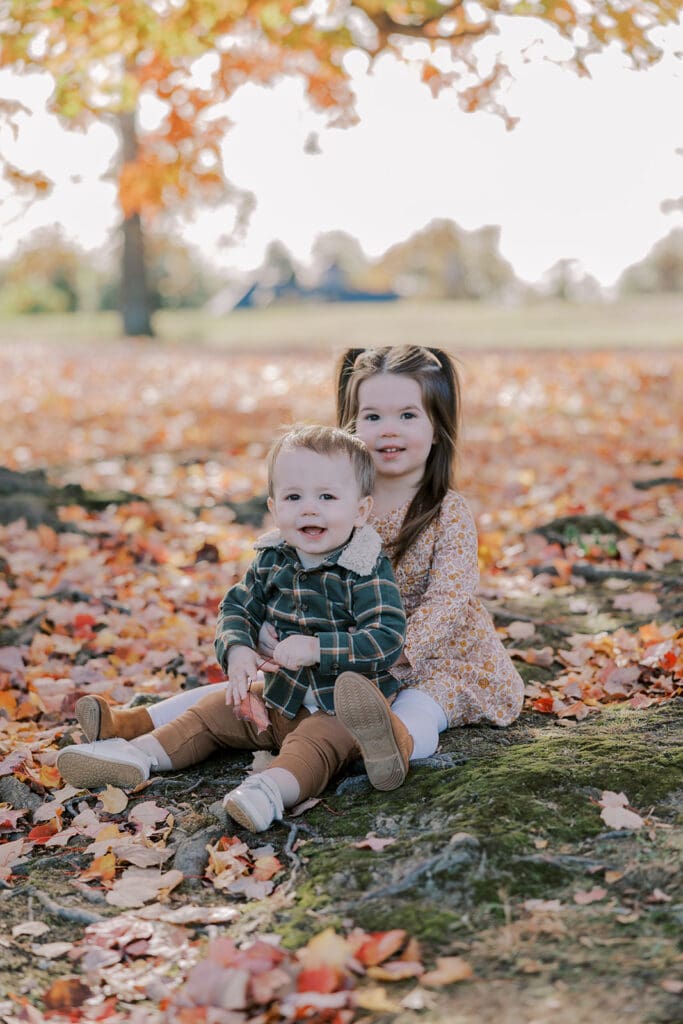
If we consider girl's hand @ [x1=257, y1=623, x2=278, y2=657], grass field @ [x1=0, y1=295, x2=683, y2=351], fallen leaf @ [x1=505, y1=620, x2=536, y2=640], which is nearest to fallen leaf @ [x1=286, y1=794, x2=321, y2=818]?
girl's hand @ [x1=257, y1=623, x2=278, y2=657]

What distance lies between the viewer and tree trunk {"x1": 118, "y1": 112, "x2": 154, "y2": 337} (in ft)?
80.2

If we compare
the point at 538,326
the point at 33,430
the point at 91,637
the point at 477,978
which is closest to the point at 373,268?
the point at 538,326

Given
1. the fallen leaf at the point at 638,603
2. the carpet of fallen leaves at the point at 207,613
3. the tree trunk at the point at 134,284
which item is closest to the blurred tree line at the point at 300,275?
the tree trunk at the point at 134,284

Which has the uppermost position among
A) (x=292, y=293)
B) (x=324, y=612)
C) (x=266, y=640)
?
(x=292, y=293)

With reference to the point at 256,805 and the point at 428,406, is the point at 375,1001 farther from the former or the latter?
the point at 428,406

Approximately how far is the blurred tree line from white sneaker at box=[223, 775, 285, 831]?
61.8 ft

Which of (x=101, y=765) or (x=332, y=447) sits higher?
(x=332, y=447)

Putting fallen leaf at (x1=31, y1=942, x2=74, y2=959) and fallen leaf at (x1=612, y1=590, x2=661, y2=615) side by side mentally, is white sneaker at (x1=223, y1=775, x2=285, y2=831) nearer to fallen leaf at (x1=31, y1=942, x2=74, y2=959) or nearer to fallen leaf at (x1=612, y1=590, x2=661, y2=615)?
fallen leaf at (x1=31, y1=942, x2=74, y2=959)

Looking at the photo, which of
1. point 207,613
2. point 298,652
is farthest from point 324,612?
point 207,613

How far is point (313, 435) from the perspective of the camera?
3141 millimetres

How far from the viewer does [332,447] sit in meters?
3.14

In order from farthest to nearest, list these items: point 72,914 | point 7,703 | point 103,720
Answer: point 7,703, point 103,720, point 72,914

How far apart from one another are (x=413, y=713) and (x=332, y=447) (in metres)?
0.82

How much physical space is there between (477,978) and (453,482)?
1.87 m
